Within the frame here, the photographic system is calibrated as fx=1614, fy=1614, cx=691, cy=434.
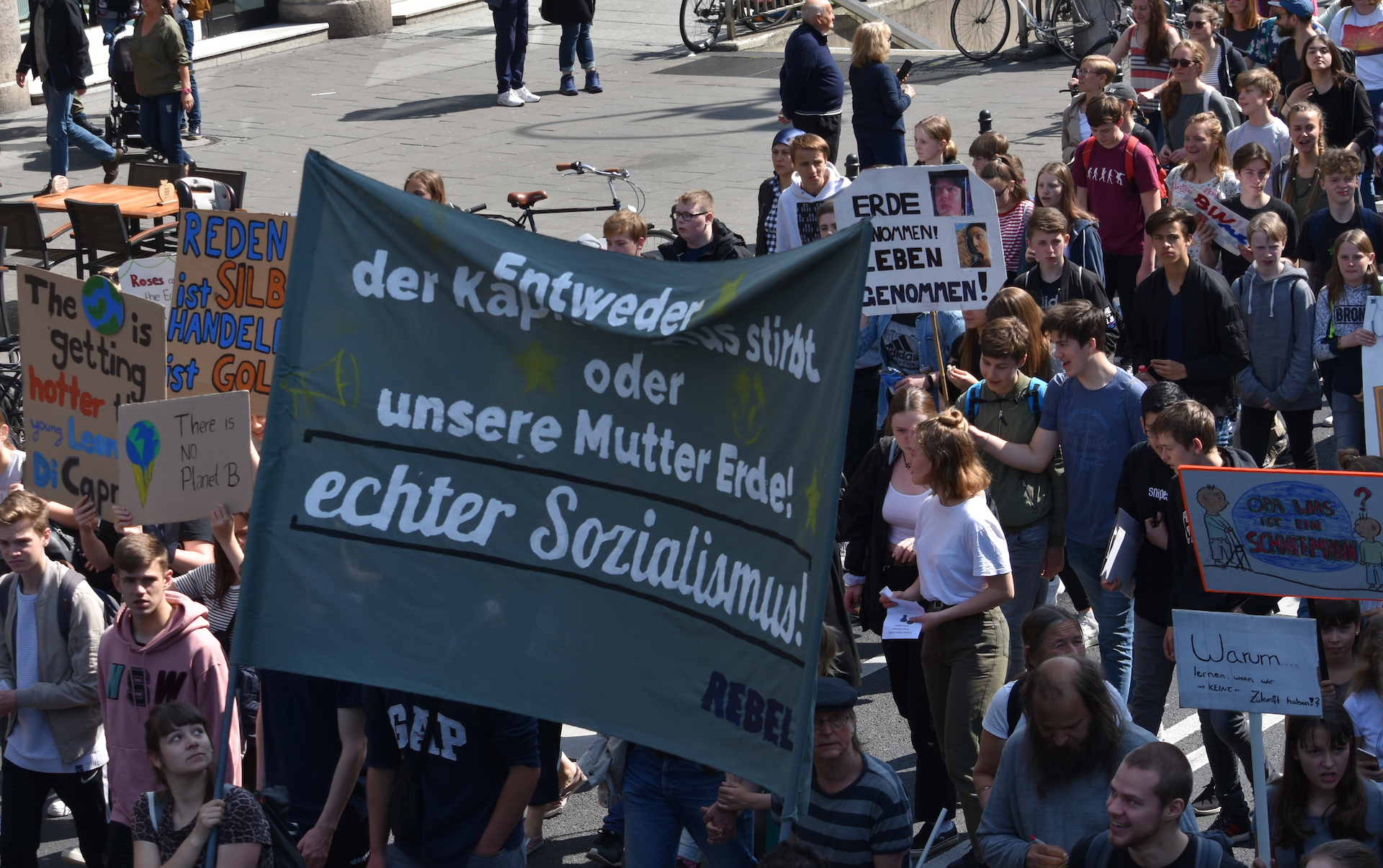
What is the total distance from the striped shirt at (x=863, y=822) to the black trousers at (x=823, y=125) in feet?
30.3

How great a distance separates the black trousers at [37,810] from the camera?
5688 mm

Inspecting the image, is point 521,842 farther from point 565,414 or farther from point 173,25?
point 173,25

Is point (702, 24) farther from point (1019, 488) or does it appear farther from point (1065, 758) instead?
point (1065, 758)

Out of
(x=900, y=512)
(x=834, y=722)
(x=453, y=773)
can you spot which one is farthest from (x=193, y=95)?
(x=834, y=722)

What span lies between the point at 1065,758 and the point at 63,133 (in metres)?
13.4

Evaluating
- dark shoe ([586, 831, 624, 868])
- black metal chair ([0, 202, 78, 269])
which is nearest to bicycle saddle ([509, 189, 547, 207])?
black metal chair ([0, 202, 78, 269])

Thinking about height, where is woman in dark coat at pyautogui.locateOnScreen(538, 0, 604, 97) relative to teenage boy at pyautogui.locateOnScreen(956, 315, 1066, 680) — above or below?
below

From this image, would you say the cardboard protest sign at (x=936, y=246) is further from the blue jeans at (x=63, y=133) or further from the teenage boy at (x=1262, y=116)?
the blue jeans at (x=63, y=133)

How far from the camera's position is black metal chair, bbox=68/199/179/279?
1192 cm

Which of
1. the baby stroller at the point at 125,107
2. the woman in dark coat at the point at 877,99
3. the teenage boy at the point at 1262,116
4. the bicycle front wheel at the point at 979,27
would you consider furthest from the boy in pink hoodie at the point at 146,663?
the bicycle front wheel at the point at 979,27

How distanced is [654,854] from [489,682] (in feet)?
4.38

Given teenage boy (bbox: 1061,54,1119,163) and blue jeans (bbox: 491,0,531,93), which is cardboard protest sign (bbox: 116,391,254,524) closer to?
teenage boy (bbox: 1061,54,1119,163)

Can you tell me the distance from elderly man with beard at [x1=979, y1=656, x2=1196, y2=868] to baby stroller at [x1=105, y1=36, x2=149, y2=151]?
14.0m

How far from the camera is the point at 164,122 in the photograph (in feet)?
49.9
